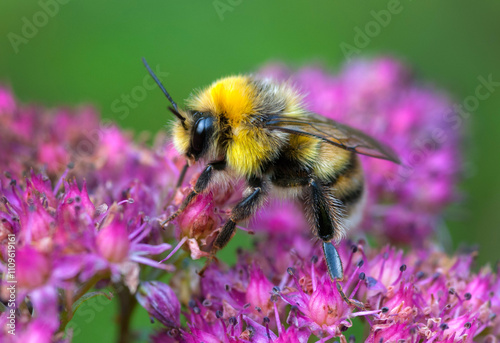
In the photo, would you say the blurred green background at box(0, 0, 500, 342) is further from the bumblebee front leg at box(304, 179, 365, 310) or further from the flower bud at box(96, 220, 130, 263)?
the flower bud at box(96, 220, 130, 263)

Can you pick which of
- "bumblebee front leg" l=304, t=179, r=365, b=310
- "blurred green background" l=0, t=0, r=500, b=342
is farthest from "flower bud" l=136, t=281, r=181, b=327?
"blurred green background" l=0, t=0, r=500, b=342

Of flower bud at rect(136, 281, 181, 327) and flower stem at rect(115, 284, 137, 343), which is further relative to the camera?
flower stem at rect(115, 284, 137, 343)

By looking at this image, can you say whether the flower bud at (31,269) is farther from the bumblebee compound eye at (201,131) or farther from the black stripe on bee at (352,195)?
the black stripe on bee at (352,195)

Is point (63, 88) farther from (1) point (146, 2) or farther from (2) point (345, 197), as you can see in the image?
(2) point (345, 197)

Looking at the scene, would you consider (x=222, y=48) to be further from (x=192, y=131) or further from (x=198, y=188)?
(x=198, y=188)

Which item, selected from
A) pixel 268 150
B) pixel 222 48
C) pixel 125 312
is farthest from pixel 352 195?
pixel 222 48

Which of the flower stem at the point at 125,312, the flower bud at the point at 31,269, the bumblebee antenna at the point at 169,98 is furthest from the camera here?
the flower stem at the point at 125,312

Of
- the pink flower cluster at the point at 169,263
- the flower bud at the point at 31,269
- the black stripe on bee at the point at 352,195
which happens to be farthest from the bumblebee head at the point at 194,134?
the flower bud at the point at 31,269
